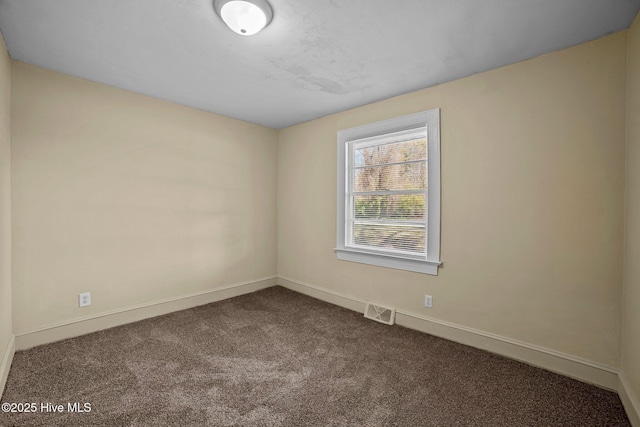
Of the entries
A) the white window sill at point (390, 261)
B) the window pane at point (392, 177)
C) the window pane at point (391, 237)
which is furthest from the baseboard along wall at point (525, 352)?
the window pane at point (392, 177)

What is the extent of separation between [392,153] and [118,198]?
2967 millimetres

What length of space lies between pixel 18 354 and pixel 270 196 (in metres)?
3.09

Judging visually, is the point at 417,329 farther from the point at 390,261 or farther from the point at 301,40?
the point at 301,40

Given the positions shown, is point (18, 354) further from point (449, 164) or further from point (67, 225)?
point (449, 164)

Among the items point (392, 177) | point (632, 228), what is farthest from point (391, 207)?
point (632, 228)

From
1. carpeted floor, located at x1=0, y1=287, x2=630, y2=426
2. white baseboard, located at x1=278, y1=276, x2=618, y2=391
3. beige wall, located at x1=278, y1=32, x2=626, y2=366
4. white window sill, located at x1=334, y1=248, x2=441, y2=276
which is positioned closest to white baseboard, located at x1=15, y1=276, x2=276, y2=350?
carpeted floor, located at x1=0, y1=287, x2=630, y2=426

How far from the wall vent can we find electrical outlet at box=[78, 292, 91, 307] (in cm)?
284

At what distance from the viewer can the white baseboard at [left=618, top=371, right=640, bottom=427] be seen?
1.72 m

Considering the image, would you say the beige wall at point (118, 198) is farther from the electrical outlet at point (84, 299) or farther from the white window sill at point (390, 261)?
the white window sill at point (390, 261)

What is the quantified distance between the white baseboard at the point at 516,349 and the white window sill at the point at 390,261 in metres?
0.48

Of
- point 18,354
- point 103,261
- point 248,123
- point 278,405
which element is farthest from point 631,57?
point 18,354

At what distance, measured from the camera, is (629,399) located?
183 cm

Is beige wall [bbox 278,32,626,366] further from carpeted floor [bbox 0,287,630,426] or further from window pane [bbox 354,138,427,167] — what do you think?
carpeted floor [bbox 0,287,630,426]

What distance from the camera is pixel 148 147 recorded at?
10.8 ft
